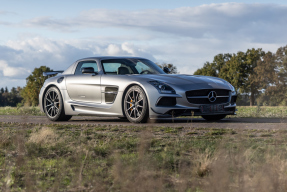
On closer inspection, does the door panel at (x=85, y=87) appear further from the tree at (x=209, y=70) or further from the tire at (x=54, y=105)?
the tree at (x=209, y=70)

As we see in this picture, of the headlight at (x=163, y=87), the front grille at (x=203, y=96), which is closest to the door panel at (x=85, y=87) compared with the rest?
the headlight at (x=163, y=87)

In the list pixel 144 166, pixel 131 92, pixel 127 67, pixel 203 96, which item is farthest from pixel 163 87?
pixel 144 166

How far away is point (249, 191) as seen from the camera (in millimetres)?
3199

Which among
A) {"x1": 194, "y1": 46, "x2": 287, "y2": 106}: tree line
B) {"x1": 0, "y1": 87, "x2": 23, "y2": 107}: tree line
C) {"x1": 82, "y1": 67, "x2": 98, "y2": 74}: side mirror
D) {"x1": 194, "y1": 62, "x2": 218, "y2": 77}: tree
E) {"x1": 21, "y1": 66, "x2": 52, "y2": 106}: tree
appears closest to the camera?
{"x1": 82, "y1": 67, "x2": 98, "y2": 74}: side mirror

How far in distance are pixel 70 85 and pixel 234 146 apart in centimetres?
644

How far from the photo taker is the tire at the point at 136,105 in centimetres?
926

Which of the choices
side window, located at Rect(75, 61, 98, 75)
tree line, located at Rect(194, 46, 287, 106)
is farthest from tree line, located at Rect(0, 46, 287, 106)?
side window, located at Rect(75, 61, 98, 75)

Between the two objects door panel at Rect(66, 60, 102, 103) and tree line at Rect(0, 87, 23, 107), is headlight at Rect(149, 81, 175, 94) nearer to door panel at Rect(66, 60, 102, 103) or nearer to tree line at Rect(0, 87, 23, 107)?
door panel at Rect(66, 60, 102, 103)

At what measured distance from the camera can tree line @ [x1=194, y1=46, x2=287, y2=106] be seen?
65.2 m

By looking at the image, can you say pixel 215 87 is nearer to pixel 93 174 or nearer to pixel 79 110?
pixel 79 110

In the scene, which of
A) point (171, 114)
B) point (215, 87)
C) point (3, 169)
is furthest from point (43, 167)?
point (215, 87)

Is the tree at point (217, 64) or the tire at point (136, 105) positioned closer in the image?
the tire at point (136, 105)

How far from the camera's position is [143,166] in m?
3.96

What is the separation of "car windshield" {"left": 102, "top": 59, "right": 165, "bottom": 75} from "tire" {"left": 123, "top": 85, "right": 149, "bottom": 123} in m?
1.08
